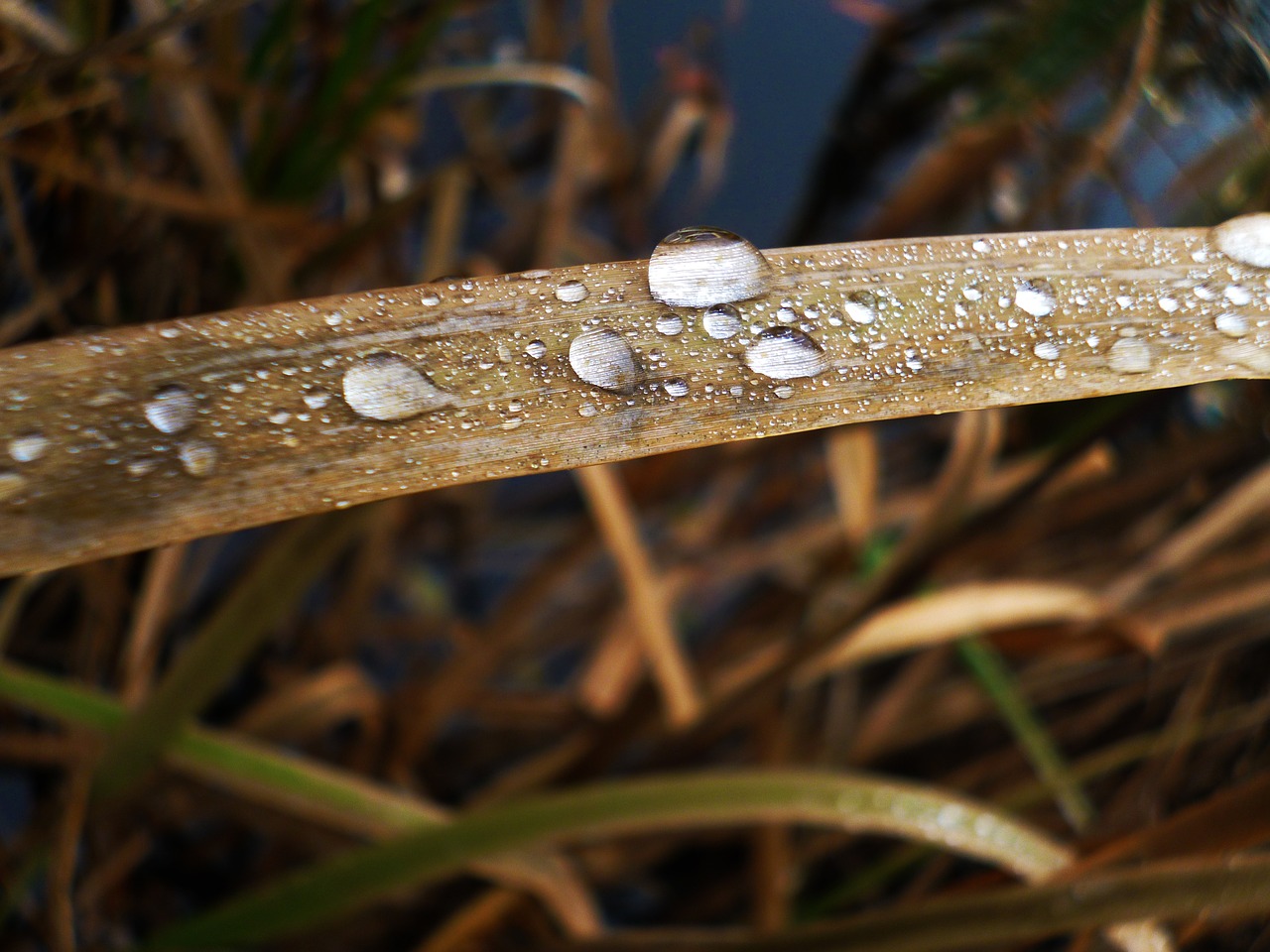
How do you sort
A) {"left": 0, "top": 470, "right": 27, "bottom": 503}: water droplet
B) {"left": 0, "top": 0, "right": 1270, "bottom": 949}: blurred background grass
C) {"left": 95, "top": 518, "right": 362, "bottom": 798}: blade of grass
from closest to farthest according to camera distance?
1. {"left": 0, "top": 470, "right": 27, "bottom": 503}: water droplet
2. {"left": 95, "top": 518, "right": 362, "bottom": 798}: blade of grass
3. {"left": 0, "top": 0, "right": 1270, "bottom": 949}: blurred background grass

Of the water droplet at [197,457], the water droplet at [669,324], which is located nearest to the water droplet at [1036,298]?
the water droplet at [669,324]

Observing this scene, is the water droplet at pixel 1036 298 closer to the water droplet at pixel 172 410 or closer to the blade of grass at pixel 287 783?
the water droplet at pixel 172 410

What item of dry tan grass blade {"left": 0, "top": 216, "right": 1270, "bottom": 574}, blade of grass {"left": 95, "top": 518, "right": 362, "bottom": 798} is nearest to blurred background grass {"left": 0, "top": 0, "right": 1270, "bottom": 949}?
blade of grass {"left": 95, "top": 518, "right": 362, "bottom": 798}

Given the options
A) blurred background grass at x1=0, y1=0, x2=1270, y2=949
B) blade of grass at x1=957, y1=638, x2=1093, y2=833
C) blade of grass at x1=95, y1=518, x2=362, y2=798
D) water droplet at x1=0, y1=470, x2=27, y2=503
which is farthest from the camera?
blade of grass at x1=957, y1=638, x2=1093, y2=833

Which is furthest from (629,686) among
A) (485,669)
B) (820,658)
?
(820,658)

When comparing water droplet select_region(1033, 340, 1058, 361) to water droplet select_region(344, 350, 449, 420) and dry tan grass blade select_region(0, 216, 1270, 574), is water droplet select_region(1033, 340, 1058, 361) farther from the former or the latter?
water droplet select_region(344, 350, 449, 420)

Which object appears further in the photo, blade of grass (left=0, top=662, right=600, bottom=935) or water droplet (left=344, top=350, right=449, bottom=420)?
blade of grass (left=0, top=662, right=600, bottom=935)
